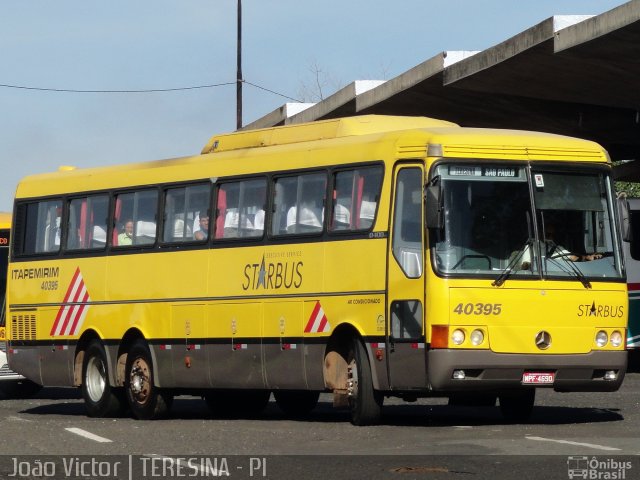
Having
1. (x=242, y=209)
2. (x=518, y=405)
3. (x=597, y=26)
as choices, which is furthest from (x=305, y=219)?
(x=597, y=26)

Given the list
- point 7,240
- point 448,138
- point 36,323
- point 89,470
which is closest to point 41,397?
point 7,240

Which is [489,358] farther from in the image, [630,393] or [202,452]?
[630,393]

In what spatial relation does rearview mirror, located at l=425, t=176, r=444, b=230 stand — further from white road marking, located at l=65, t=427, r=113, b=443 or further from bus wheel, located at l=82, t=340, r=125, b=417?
bus wheel, located at l=82, t=340, r=125, b=417

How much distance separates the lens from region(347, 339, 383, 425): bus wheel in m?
17.6

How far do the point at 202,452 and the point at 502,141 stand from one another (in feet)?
15.7

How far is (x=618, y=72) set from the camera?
3522 cm

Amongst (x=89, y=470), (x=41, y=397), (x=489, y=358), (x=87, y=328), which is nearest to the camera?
(x=89, y=470)

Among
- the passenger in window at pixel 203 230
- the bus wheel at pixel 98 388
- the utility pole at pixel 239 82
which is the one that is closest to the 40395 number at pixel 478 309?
the passenger in window at pixel 203 230

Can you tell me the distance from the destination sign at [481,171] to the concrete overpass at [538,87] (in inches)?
508

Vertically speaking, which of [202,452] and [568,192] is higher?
[568,192]

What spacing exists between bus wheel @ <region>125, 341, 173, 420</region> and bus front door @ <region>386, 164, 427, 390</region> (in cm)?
441

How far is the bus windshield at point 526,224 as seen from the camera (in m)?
17.1

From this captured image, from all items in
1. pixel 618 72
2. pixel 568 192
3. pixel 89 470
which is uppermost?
pixel 618 72

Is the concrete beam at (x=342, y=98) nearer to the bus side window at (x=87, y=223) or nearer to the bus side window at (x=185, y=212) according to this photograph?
the bus side window at (x=87, y=223)
